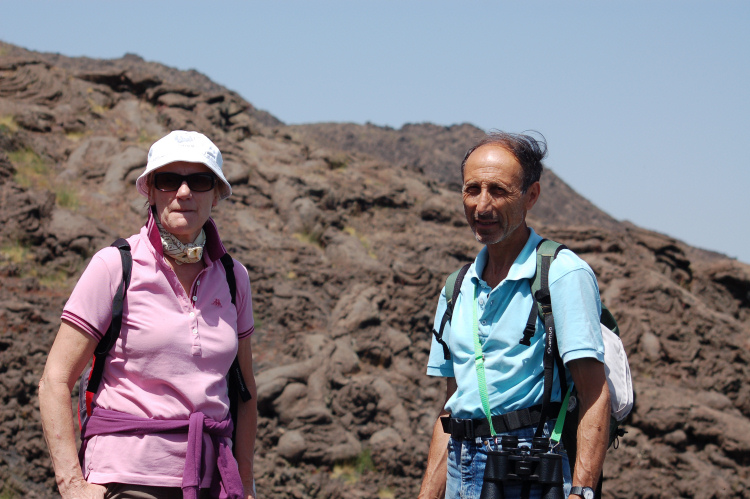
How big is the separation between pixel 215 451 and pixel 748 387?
12830 millimetres

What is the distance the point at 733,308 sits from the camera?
57.1 ft

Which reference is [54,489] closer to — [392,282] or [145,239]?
[145,239]

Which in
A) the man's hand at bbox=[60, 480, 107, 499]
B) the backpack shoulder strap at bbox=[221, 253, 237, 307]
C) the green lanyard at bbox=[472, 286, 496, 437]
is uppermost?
the backpack shoulder strap at bbox=[221, 253, 237, 307]

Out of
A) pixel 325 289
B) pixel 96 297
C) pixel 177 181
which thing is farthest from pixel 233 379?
pixel 325 289

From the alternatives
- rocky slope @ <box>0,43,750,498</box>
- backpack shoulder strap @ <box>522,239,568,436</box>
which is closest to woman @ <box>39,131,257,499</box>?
backpack shoulder strap @ <box>522,239,568,436</box>

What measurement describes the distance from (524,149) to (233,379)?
1531mm

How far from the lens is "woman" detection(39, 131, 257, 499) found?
8.59 ft

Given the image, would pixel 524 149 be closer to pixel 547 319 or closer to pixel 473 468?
pixel 547 319

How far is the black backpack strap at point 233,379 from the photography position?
306cm

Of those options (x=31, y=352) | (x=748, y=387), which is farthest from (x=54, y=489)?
(x=748, y=387)

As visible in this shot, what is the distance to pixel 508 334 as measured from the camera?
2820 mm

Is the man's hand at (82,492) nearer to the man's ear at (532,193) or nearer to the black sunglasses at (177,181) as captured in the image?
the black sunglasses at (177,181)

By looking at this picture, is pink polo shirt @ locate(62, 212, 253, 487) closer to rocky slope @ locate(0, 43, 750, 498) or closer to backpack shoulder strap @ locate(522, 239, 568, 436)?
backpack shoulder strap @ locate(522, 239, 568, 436)

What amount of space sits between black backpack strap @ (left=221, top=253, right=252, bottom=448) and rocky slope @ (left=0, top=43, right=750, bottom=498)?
217 inches
